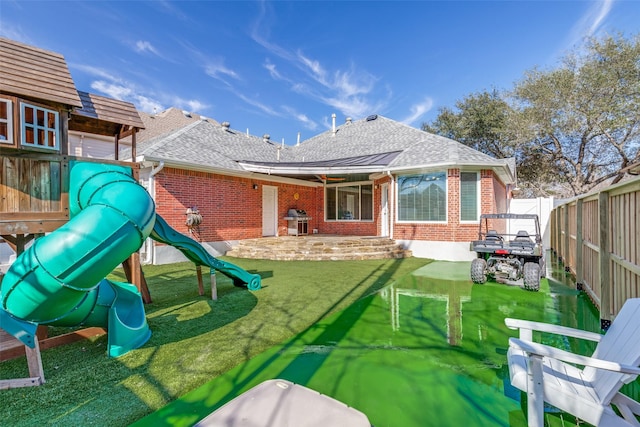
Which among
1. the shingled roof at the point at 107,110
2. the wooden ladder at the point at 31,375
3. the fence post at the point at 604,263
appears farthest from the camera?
the shingled roof at the point at 107,110

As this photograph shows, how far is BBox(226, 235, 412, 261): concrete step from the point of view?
33.9 ft

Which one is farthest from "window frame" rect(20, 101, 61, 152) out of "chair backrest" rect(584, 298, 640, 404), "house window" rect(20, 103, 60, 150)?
"chair backrest" rect(584, 298, 640, 404)

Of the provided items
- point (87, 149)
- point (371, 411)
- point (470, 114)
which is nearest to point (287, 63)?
point (87, 149)

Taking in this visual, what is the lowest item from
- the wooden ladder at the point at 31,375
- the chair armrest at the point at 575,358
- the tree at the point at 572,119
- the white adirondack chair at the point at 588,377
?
the wooden ladder at the point at 31,375

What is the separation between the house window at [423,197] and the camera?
1024 centimetres

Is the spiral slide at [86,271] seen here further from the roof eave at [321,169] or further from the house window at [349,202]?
the house window at [349,202]

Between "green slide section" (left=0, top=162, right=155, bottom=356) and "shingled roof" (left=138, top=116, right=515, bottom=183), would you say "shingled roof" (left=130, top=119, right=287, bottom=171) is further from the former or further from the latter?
"green slide section" (left=0, top=162, right=155, bottom=356)

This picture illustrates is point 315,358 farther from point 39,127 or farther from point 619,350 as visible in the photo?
point 39,127

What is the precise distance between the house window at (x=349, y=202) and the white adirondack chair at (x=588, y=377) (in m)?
11.4

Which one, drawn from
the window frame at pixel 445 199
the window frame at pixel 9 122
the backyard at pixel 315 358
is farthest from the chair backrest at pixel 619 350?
the window frame at pixel 445 199

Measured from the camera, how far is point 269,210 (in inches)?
508

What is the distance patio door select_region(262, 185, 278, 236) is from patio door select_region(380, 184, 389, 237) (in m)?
4.67

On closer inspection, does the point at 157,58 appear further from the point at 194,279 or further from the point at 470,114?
the point at 470,114

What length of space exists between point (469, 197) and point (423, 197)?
1.48 m
